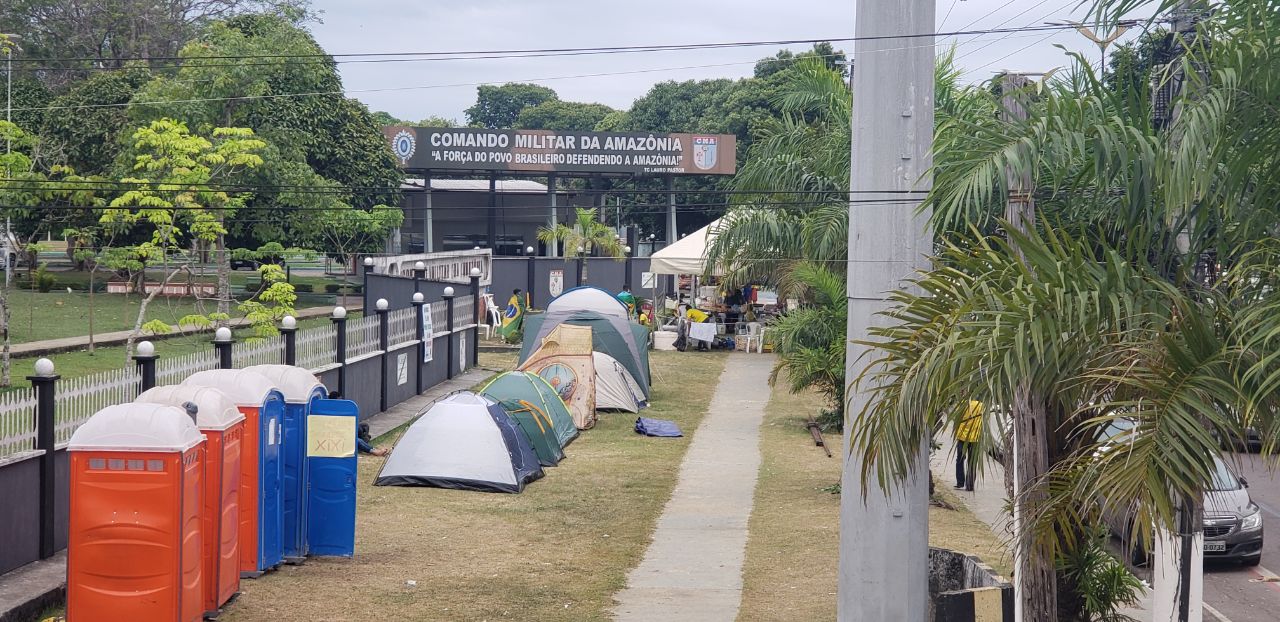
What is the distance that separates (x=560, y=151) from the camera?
4847 cm

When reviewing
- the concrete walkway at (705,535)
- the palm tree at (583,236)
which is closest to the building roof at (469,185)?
the palm tree at (583,236)

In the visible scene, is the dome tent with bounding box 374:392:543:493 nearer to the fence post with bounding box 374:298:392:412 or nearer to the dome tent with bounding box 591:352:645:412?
the fence post with bounding box 374:298:392:412

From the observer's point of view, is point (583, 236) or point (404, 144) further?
point (404, 144)

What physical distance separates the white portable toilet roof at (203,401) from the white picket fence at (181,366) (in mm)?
3304

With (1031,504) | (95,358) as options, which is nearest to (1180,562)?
(1031,504)

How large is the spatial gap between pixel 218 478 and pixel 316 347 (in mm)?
9099

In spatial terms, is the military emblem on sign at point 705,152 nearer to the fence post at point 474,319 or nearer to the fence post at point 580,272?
the fence post at point 580,272

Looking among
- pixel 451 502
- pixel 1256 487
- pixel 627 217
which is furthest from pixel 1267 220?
pixel 627 217

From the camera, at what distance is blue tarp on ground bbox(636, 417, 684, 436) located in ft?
69.4

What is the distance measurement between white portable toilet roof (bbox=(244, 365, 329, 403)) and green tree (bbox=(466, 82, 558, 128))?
370ft

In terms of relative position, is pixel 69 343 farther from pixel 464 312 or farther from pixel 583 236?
pixel 583 236

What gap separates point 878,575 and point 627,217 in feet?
192

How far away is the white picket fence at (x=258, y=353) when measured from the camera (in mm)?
15021

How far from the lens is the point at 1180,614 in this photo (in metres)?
7.19
